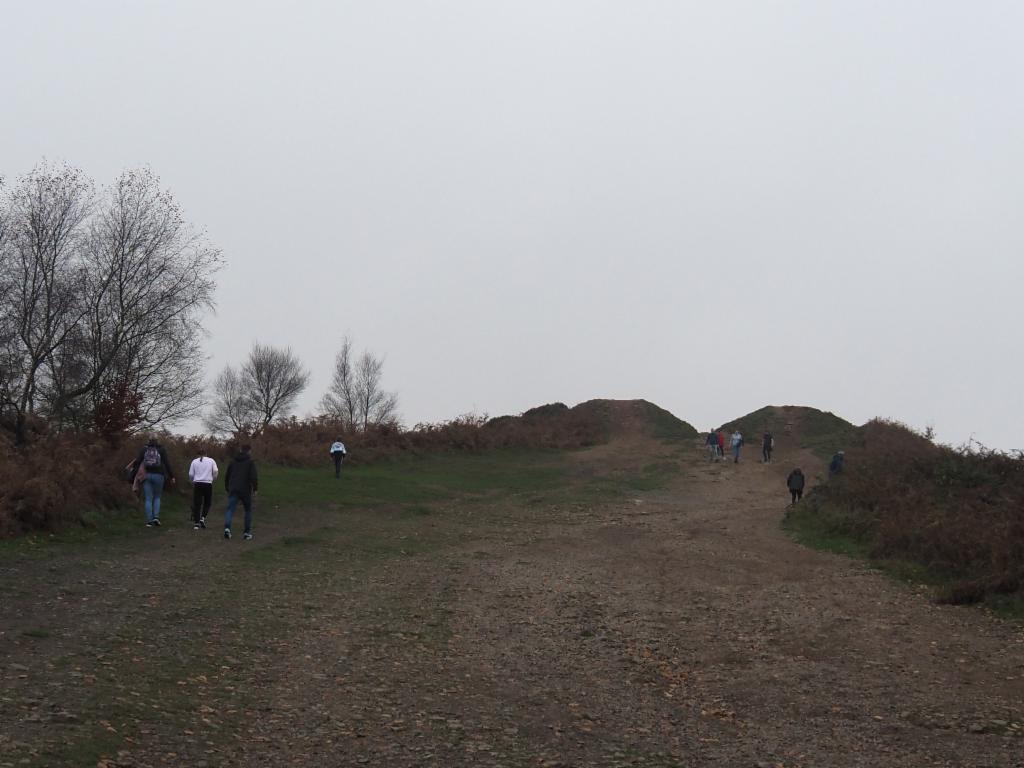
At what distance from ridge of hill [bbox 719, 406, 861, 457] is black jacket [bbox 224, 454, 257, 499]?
102 feet

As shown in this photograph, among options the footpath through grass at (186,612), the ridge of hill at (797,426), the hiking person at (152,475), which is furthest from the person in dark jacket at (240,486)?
the ridge of hill at (797,426)

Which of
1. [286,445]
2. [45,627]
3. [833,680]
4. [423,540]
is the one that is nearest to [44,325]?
[286,445]

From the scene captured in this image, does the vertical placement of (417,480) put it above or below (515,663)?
above

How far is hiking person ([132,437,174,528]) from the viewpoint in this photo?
16.6m

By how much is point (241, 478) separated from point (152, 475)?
1842mm

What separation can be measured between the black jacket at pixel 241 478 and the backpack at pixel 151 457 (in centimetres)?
138

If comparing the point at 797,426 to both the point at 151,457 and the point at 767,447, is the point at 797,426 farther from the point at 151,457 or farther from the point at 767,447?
the point at 151,457

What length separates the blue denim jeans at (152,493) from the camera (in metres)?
16.8

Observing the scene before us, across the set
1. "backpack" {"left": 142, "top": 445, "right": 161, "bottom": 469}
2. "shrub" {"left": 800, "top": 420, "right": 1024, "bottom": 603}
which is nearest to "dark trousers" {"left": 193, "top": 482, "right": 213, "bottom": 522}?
"backpack" {"left": 142, "top": 445, "right": 161, "bottom": 469}

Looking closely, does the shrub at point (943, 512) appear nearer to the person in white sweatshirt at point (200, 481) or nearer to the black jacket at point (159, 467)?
the person in white sweatshirt at point (200, 481)

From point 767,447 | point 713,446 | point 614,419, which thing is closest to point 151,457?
point 713,446

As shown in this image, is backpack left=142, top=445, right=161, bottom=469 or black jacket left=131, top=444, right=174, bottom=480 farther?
black jacket left=131, top=444, right=174, bottom=480

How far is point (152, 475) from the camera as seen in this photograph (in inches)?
660

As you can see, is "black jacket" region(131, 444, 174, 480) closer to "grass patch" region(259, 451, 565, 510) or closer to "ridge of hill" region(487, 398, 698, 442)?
"grass patch" region(259, 451, 565, 510)
